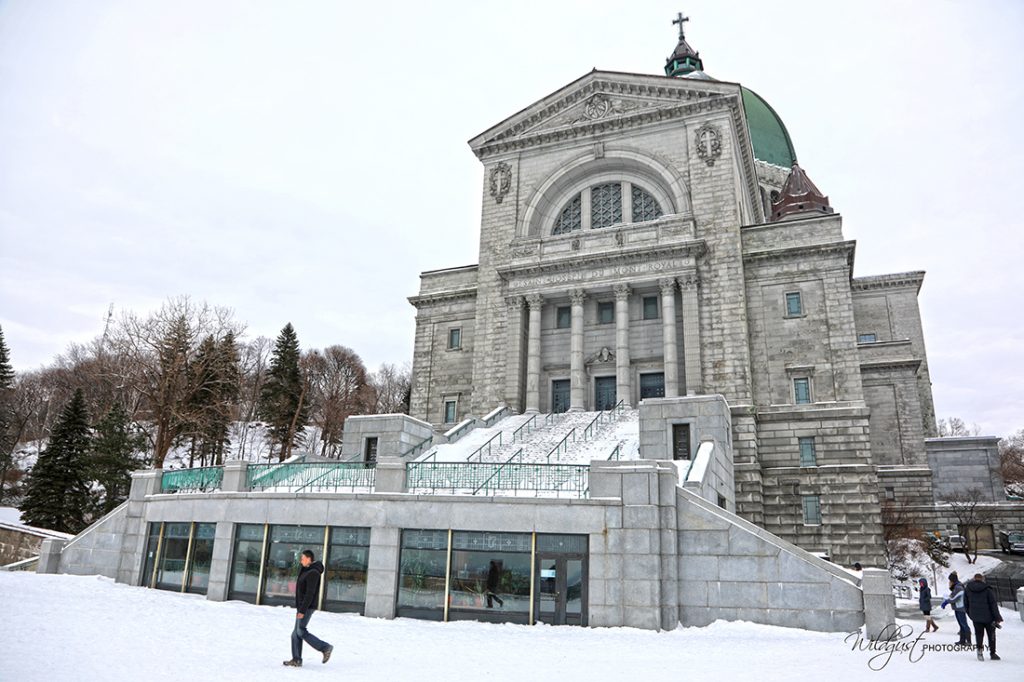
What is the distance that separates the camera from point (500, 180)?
42.4 meters

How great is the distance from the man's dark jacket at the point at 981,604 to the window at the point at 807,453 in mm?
19550

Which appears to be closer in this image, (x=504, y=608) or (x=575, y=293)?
(x=504, y=608)

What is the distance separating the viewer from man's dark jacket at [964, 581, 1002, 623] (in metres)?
12.9

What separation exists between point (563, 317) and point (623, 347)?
4596mm

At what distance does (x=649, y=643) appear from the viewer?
570 inches

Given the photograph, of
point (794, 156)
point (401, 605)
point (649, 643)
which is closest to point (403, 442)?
point (401, 605)

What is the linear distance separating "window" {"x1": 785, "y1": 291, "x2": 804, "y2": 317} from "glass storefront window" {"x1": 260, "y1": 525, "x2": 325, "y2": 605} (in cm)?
2506

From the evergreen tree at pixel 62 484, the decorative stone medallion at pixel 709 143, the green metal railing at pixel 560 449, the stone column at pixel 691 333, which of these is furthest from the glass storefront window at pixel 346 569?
the evergreen tree at pixel 62 484

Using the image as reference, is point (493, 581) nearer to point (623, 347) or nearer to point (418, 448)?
point (418, 448)

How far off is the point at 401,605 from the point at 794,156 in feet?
214

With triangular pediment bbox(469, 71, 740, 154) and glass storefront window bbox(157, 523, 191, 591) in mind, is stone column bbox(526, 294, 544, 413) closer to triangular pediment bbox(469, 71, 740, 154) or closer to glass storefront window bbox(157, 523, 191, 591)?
triangular pediment bbox(469, 71, 740, 154)

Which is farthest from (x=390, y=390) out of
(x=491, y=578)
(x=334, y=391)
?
(x=491, y=578)

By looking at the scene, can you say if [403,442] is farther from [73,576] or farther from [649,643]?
[649,643]

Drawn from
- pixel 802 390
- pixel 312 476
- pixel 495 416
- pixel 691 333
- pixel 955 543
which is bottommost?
pixel 955 543
